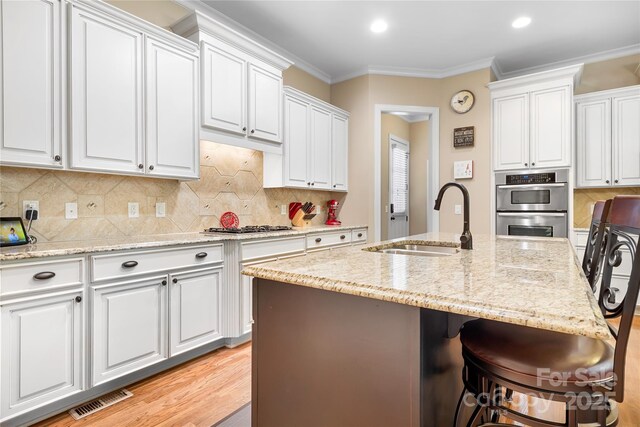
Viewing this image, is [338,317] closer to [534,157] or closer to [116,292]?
[116,292]

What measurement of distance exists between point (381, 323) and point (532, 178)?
3707 millimetres

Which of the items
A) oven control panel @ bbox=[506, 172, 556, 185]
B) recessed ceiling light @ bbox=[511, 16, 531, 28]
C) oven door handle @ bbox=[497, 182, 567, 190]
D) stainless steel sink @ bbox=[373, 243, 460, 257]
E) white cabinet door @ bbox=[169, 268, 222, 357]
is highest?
recessed ceiling light @ bbox=[511, 16, 531, 28]

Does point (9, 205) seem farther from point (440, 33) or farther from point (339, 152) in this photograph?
point (440, 33)

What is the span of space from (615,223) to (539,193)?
3193mm

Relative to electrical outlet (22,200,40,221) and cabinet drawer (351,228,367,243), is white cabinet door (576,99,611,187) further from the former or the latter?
electrical outlet (22,200,40,221)

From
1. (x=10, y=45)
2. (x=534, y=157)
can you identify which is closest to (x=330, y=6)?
(x=10, y=45)

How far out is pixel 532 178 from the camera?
3873 millimetres

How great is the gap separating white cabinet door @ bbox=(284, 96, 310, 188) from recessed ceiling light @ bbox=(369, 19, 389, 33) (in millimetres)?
1045

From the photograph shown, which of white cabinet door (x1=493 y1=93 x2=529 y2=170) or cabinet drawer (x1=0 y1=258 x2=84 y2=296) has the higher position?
white cabinet door (x1=493 y1=93 x2=529 y2=170)

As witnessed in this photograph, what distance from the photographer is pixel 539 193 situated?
151 inches

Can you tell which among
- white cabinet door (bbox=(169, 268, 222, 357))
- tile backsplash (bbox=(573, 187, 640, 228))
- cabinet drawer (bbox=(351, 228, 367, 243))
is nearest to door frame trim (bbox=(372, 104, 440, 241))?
cabinet drawer (bbox=(351, 228, 367, 243))

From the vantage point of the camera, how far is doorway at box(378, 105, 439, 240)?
4500mm

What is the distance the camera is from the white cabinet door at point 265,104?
3176 millimetres

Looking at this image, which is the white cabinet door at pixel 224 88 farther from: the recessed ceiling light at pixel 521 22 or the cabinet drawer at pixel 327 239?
the recessed ceiling light at pixel 521 22
